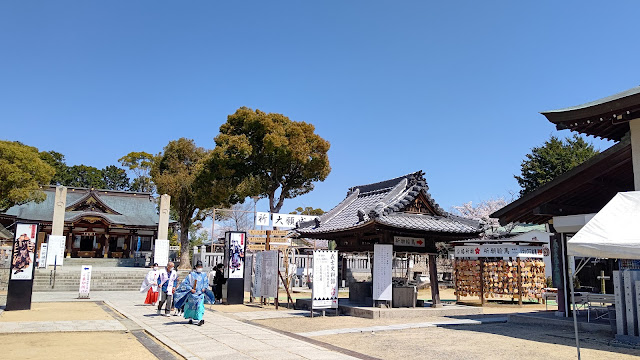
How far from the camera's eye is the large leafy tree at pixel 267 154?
28.8 m

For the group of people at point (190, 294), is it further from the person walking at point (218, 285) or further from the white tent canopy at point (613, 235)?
the white tent canopy at point (613, 235)

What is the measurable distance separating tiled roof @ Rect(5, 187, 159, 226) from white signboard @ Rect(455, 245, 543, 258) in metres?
31.3

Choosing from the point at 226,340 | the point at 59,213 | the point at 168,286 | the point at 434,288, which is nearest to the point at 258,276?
the point at 168,286

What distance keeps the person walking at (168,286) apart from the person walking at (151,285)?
174 cm

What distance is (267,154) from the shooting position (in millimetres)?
28953

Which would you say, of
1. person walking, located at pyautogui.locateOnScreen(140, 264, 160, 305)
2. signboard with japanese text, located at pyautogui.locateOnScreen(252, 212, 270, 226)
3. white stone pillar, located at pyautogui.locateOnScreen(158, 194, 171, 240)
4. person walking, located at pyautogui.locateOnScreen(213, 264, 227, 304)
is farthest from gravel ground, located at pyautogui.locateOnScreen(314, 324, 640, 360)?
white stone pillar, located at pyautogui.locateOnScreen(158, 194, 171, 240)

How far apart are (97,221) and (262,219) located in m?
22.9

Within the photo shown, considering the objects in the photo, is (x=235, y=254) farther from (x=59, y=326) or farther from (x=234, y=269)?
(x=59, y=326)

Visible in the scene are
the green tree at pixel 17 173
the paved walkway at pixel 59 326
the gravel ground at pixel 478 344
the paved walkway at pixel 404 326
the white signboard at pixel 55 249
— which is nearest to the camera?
the gravel ground at pixel 478 344

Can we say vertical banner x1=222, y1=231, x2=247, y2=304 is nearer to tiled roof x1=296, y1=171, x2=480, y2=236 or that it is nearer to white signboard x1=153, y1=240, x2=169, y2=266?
tiled roof x1=296, y1=171, x2=480, y2=236

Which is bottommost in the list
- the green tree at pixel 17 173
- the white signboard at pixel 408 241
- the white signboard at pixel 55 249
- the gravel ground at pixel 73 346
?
the gravel ground at pixel 73 346

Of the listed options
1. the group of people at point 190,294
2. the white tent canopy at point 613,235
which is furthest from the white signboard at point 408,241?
the white tent canopy at point 613,235

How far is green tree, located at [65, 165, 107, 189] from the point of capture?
61000 millimetres

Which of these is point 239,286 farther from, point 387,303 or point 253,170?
point 253,170
